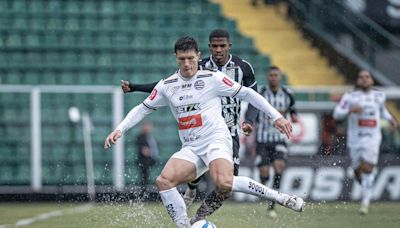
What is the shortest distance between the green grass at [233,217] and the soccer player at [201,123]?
1667mm

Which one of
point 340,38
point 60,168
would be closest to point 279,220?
point 60,168

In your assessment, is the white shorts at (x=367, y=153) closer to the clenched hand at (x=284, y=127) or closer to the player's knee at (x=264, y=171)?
the player's knee at (x=264, y=171)

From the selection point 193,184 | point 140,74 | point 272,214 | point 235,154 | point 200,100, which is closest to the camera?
point 200,100

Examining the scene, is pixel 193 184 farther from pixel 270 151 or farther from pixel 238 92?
pixel 270 151

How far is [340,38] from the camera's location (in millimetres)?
22031

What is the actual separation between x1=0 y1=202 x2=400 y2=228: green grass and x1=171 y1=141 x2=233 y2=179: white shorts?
162 centimetres

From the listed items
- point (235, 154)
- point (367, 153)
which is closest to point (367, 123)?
point (367, 153)

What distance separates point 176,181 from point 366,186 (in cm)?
666

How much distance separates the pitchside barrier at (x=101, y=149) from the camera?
60.2 ft

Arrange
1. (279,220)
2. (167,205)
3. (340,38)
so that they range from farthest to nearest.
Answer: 1. (340,38)
2. (279,220)
3. (167,205)

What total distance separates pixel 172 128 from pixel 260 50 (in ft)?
15.0

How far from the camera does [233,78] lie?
10617mm

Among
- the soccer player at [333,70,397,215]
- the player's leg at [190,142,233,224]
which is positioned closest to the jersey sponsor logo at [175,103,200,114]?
the player's leg at [190,142,233,224]

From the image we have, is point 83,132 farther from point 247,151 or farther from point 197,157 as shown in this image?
point 197,157
